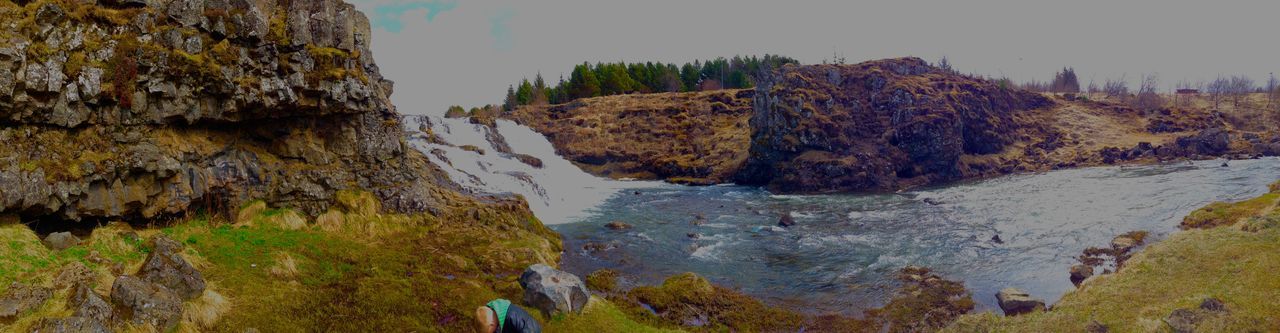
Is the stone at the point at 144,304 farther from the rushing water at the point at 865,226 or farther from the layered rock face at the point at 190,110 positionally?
the rushing water at the point at 865,226

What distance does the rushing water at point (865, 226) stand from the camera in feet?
61.5

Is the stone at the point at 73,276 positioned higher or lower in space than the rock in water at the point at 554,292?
higher

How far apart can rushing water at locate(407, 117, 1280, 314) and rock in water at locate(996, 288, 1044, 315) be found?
1.38 ft

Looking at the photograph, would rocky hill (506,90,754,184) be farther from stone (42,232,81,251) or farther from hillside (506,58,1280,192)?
stone (42,232,81,251)

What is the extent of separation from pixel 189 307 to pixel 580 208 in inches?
992

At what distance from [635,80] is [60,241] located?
97.2 metres

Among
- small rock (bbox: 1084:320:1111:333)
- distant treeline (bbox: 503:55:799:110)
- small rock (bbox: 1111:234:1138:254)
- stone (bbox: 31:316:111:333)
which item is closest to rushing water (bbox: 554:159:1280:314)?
small rock (bbox: 1111:234:1138:254)

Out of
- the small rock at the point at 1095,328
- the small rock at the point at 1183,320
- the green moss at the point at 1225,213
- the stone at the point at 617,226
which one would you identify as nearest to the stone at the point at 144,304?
the small rock at the point at 1095,328

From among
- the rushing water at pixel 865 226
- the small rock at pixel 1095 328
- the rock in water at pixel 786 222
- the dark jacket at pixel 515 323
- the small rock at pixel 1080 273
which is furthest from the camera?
the rock in water at pixel 786 222

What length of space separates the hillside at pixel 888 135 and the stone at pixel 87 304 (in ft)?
144

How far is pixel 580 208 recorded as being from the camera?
3500cm

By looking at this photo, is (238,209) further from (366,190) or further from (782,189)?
(782,189)

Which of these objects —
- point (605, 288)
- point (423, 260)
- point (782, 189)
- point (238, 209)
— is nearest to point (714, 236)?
point (605, 288)

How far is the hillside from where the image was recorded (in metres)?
51.6
